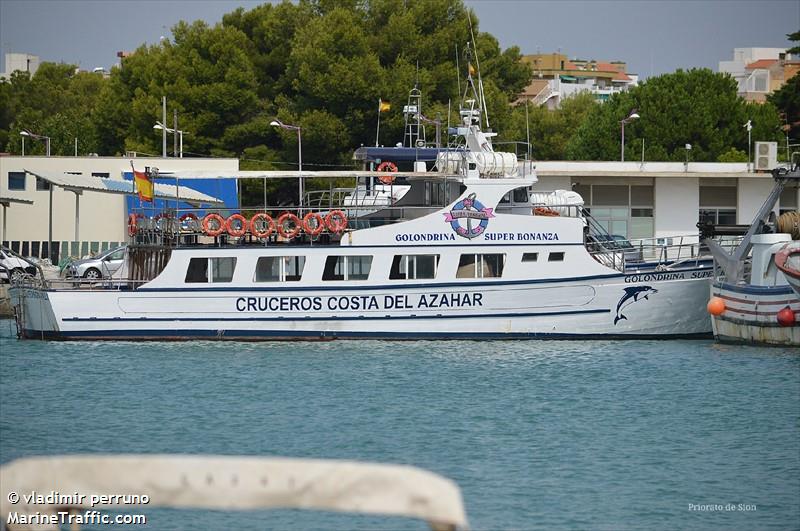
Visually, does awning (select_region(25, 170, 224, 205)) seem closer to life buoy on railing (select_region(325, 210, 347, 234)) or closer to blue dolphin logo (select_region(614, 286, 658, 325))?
life buoy on railing (select_region(325, 210, 347, 234))

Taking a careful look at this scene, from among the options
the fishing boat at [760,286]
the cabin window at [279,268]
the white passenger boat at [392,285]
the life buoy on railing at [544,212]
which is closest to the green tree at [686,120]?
the life buoy on railing at [544,212]

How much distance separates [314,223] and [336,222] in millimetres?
541

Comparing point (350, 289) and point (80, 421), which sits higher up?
point (350, 289)

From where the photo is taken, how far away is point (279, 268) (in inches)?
1213

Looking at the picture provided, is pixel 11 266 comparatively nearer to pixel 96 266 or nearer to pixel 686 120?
pixel 96 266

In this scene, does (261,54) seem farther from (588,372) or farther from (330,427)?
(330,427)

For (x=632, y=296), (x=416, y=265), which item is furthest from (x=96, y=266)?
(x=632, y=296)

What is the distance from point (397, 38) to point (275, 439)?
4445cm

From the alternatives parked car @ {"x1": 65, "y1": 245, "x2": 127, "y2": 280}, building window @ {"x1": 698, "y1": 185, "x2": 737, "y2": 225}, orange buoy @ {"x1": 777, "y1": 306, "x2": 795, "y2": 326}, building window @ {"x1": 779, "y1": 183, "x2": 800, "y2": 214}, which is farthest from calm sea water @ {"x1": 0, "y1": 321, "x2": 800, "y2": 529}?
building window @ {"x1": 779, "y1": 183, "x2": 800, "y2": 214}

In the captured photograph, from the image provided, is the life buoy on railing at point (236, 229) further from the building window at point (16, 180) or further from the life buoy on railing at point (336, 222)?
the building window at point (16, 180)

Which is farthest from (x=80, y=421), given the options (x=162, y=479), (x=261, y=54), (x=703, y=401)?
(x=261, y=54)

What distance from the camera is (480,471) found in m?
18.6

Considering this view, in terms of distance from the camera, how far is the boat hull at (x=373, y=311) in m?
30.6

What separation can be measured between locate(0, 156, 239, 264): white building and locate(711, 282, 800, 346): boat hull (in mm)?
25924
